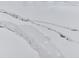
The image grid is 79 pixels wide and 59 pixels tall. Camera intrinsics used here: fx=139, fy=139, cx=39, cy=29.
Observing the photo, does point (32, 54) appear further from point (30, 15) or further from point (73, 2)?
point (73, 2)

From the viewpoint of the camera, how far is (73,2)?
1056 millimetres

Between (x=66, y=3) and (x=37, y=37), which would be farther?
(x=66, y=3)

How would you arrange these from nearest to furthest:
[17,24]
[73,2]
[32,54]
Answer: [32,54], [17,24], [73,2]

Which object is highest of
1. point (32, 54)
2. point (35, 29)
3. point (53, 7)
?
point (53, 7)

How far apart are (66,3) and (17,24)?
41 centimetres

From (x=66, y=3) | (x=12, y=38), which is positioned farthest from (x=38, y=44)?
(x=66, y=3)

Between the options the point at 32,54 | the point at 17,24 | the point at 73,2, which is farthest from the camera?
the point at 73,2

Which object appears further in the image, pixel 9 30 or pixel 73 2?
pixel 73 2

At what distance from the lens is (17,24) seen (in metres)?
0.95

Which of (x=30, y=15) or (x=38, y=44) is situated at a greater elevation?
(x=30, y=15)

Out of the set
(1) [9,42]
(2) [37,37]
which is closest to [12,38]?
(1) [9,42]

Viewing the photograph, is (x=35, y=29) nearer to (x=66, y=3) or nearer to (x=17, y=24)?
(x=17, y=24)

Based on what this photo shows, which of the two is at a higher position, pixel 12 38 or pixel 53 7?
pixel 53 7

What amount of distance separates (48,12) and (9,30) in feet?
1.03
